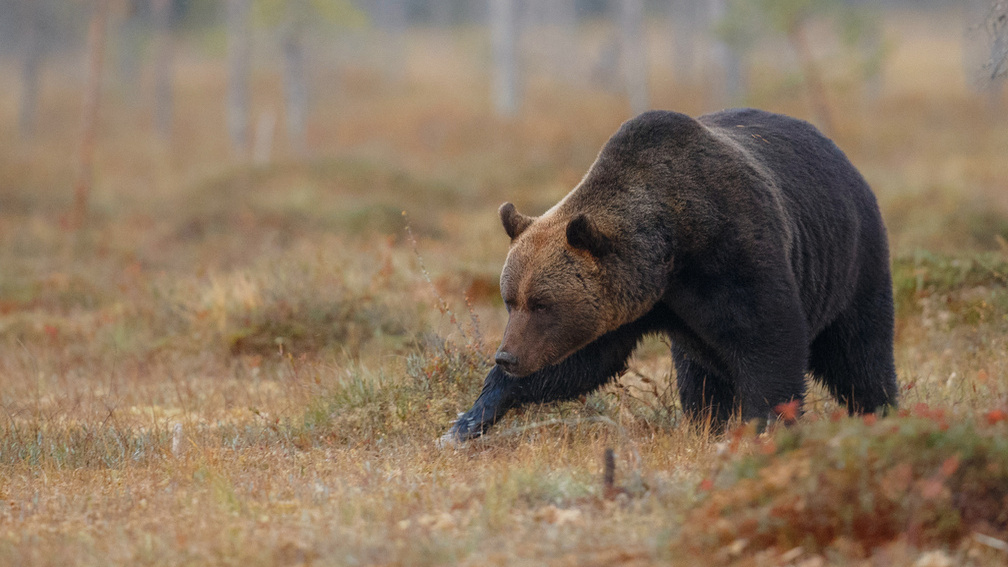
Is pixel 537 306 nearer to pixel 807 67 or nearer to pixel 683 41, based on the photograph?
pixel 807 67

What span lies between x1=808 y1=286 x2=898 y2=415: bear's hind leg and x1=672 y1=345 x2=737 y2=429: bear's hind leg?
2.46 feet

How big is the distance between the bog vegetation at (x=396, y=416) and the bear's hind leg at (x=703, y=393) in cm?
15

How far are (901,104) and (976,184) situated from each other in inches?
638

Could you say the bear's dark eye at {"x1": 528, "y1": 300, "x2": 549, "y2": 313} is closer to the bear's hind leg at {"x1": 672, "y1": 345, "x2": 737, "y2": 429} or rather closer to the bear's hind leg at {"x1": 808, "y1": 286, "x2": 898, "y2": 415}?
the bear's hind leg at {"x1": 672, "y1": 345, "x2": 737, "y2": 429}

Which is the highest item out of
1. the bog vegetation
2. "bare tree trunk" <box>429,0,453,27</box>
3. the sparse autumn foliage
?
"bare tree trunk" <box>429,0,453,27</box>

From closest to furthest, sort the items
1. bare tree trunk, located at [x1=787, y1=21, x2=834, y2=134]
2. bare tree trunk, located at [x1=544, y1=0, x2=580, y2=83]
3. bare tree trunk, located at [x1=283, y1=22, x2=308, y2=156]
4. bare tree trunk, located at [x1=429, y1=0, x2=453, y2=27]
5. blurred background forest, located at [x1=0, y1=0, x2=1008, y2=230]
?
1. bare tree trunk, located at [x1=787, y1=21, x2=834, y2=134]
2. blurred background forest, located at [x1=0, y1=0, x2=1008, y2=230]
3. bare tree trunk, located at [x1=283, y1=22, x2=308, y2=156]
4. bare tree trunk, located at [x1=544, y1=0, x2=580, y2=83]
5. bare tree trunk, located at [x1=429, y1=0, x2=453, y2=27]

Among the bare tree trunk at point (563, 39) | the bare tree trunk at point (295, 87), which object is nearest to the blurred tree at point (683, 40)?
the bare tree trunk at point (563, 39)

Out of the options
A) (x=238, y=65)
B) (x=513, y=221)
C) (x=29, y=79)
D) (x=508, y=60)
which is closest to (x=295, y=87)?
(x=238, y=65)

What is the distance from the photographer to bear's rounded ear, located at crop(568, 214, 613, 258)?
4828mm

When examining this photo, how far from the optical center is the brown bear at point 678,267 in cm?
490

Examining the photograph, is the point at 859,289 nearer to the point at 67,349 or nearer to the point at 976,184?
the point at 67,349

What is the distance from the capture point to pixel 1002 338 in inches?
304

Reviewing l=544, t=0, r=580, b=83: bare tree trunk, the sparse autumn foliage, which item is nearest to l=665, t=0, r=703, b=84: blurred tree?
l=544, t=0, r=580, b=83: bare tree trunk

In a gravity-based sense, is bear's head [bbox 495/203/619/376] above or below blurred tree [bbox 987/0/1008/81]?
below
